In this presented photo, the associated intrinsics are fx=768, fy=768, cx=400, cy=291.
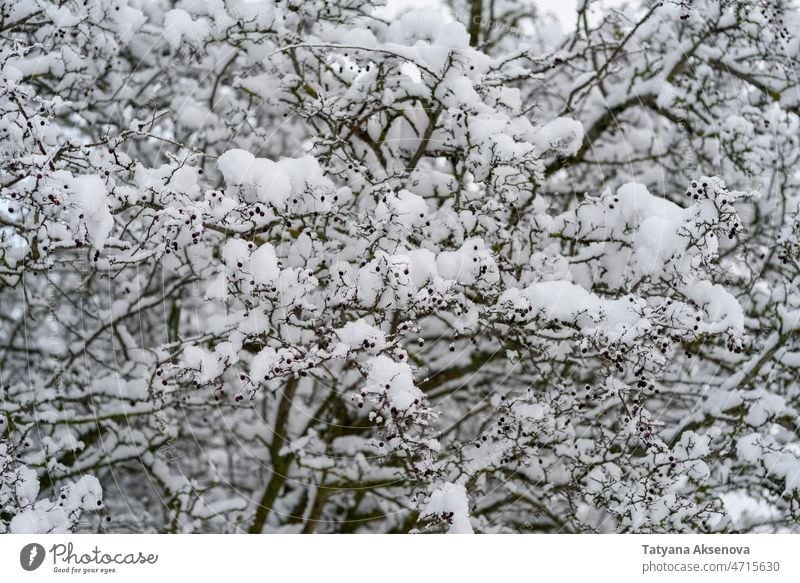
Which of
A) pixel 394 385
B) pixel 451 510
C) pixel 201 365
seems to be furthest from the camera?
pixel 451 510

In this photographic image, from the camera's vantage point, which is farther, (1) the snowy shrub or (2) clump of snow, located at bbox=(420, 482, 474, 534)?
(2) clump of snow, located at bbox=(420, 482, 474, 534)

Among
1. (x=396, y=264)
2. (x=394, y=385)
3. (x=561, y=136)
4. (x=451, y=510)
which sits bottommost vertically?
(x=451, y=510)

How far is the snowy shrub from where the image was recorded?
3.51 m

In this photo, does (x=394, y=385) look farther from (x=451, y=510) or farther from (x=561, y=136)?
(x=561, y=136)

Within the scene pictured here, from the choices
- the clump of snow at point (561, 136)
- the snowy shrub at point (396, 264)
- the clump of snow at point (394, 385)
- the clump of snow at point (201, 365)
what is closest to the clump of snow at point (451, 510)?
the snowy shrub at point (396, 264)

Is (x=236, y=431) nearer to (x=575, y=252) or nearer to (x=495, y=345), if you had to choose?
(x=495, y=345)

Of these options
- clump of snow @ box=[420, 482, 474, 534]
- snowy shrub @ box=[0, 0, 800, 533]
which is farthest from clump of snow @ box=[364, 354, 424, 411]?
clump of snow @ box=[420, 482, 474, 534]

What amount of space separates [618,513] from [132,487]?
4028 millimetres

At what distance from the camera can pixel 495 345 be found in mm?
5465

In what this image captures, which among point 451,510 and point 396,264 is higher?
point 396,264

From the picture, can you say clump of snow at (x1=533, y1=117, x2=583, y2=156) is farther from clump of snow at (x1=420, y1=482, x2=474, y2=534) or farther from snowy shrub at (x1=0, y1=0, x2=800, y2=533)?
clump of snow at (x1=420, y1=482, x2=474, y2=534)

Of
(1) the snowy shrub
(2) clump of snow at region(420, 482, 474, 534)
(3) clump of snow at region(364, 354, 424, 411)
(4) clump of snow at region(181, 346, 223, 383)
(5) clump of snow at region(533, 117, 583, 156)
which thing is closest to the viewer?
(3) clump of snow at region(364, 354, 424, 411)

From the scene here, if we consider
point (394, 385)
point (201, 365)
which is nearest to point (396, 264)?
point (394, 385)

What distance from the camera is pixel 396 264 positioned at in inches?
130
